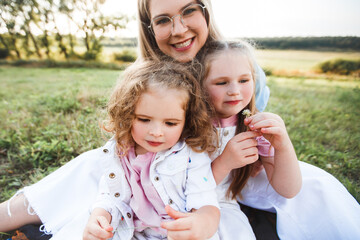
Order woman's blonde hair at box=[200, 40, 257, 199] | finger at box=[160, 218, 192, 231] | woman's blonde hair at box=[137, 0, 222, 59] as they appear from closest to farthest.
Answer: finger at box=[160, 218, 192, 231]
woman's blonde hair at box=[200, 40, 257, 199]
woman's blonde hair at box=[137, 0, 222, 59]

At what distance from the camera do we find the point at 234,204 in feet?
5.58

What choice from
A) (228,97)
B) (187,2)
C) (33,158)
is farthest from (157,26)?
(33,158)

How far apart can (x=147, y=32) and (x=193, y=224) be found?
1.58 meters

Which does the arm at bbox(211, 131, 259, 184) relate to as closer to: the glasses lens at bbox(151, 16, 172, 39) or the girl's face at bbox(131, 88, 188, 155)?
the girl's face at bbox(131, 88, 188, 155)

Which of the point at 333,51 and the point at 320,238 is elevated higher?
the point at 333,51

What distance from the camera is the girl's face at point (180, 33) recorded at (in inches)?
64.2

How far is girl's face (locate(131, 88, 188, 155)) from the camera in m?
1.26

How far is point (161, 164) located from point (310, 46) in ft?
23.0

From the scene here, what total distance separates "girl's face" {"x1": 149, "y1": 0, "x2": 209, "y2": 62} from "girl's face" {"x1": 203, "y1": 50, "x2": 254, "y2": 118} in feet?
0.94

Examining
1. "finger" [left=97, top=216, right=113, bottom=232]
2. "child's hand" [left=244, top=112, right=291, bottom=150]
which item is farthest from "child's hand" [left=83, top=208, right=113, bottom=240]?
"child's hand" [left=244, top=112, right=291, bottom=150]

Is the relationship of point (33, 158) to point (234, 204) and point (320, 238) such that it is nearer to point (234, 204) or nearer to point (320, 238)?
point (234, 204)

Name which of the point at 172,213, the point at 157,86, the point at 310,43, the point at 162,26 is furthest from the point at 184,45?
the point at 310,43

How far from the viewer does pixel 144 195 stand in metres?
1.45

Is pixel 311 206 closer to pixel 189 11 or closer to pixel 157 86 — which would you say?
pixel 157 86
